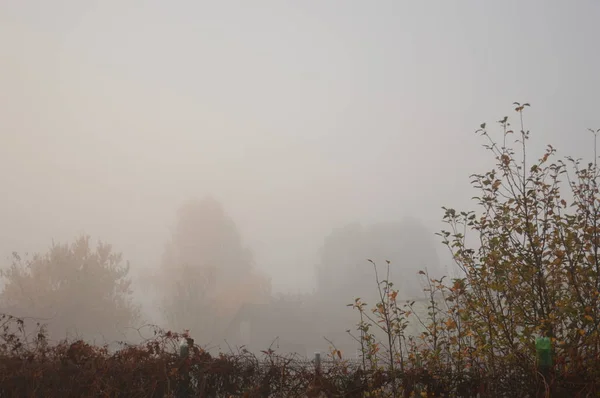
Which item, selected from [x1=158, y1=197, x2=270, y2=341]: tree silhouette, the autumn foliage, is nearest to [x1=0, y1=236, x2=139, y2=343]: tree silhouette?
[x1=158, y1=197, x2=270, y2=341]: tree silhouette

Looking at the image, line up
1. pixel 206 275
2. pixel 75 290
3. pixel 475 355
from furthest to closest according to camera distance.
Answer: pixel 206 275
pixel 75 290
pixel 475 355

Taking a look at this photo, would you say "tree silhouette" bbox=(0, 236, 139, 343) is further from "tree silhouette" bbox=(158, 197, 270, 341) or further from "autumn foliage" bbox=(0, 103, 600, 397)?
"autumn foliage" bbox=(0, 103, 600, 397)

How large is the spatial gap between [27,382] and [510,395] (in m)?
4.81

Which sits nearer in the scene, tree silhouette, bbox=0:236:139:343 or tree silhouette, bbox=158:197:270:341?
tree silhouette, bbox=0:236:139:343

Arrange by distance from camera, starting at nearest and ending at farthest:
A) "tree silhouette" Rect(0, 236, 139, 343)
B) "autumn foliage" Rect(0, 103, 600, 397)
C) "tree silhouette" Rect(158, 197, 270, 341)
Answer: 1. "autumn foliage" Rect(0, 103, 600, 397)
2. "tree silhouette" Rect(0, 236, 139, 343)
3. "tree silhouette" Rect(158, 197, 270, 341)

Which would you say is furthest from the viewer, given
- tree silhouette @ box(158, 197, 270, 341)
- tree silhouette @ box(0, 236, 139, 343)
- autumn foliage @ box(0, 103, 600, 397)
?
tree silhouette @ box(158, 197, 270, 341)

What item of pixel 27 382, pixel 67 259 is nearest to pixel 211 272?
pixel 67 259

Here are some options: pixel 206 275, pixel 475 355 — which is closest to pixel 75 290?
pixel 206 275

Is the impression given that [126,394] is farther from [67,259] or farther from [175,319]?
[175,319]

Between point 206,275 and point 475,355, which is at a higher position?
point 206,275

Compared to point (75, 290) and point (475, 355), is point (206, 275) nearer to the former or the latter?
point (75, 290)

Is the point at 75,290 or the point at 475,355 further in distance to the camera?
the point at 75,290

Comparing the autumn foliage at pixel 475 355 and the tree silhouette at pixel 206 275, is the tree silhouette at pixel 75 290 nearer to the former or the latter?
the tree silhouette at pixel 206 275

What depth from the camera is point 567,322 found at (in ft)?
14.5
